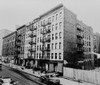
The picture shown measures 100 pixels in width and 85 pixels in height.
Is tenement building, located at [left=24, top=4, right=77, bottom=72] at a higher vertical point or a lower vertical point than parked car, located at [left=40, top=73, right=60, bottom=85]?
higher

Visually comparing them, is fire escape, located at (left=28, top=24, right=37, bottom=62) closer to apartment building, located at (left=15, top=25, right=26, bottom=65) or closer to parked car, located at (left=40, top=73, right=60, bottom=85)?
apartment building, located at (left=15, top=25, right=26, bottom=65)

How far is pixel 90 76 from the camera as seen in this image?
20484 millimetres

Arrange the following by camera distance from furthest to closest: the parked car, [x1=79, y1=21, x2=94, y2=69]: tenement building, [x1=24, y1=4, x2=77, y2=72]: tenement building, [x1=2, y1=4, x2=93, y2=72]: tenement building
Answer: [x1=79, y1=21, x2=94, y2=69]: tenement building, [x1=2, y1=4, x2=93, y2=72]: tenement building, [x1=24, y1=4, x2=77, y2=72]: tenement building, the parked car

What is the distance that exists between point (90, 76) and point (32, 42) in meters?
27.7

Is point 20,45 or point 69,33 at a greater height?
point 69,33

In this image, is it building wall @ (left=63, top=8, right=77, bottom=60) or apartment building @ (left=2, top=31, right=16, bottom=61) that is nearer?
building wall @ (left=63, top=8, right=77, bottom=60)

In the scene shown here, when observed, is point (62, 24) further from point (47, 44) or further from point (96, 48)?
A: point (96, 48)

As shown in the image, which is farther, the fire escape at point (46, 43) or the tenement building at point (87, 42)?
the tenement building at point (87, 42)

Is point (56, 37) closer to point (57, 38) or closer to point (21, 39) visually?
point (57, 38)

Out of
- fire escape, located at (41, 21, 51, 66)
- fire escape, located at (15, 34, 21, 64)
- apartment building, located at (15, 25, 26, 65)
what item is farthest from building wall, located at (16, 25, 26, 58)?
fire escape, located at (41, 21, 51, 66)

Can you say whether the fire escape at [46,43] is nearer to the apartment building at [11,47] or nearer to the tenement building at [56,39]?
the tenement building at [56,39]

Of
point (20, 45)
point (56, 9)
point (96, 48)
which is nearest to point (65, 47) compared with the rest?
point (56, 9)

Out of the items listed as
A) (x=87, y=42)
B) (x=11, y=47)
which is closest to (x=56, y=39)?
(x=87, y=42)

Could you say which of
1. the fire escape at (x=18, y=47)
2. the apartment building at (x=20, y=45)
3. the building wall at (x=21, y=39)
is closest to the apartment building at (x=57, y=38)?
the building wall at (x=21, y=39)
